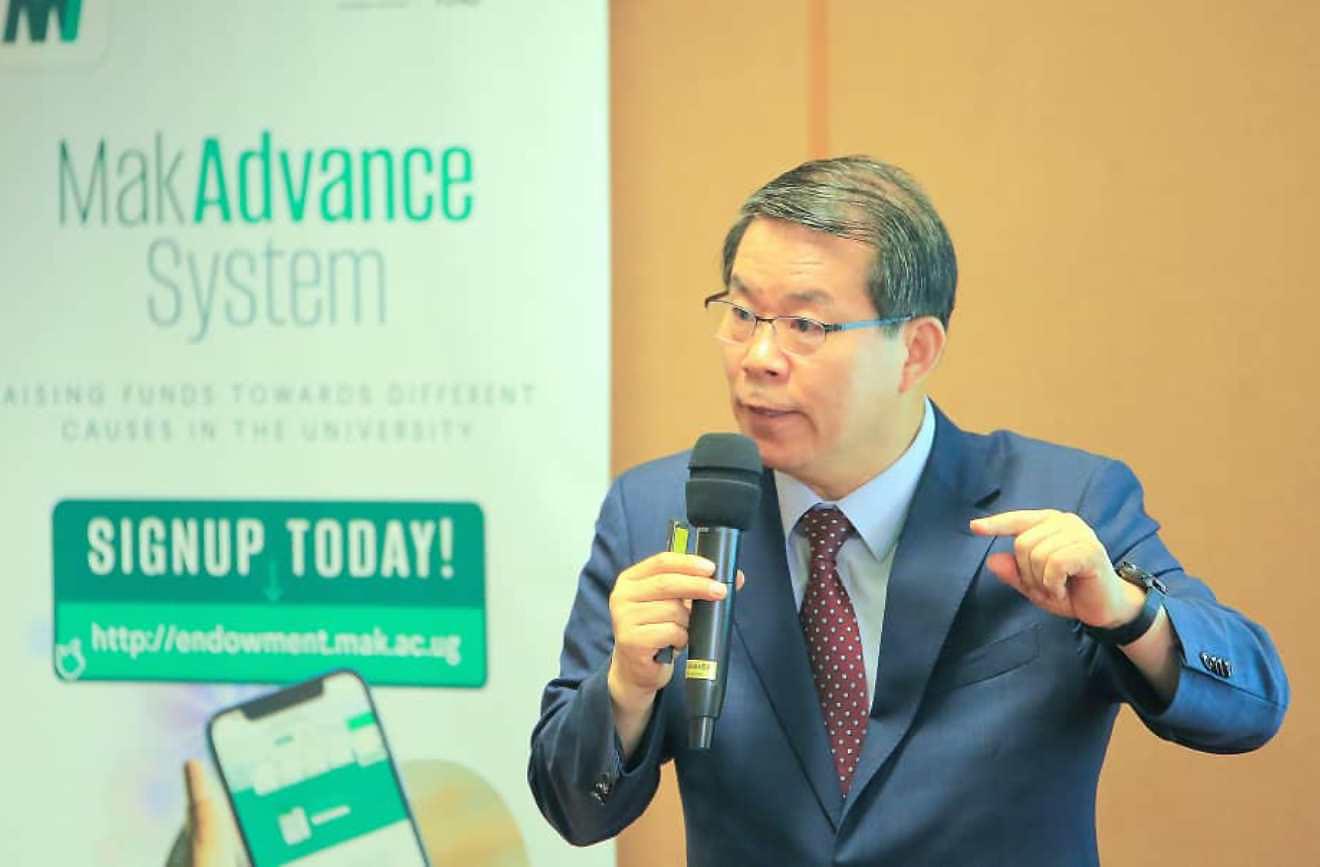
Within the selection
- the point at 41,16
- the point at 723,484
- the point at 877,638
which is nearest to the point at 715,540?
the point at 723,484

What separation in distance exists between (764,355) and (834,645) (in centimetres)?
37

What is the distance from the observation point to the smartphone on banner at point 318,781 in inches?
123

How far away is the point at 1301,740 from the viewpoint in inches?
115

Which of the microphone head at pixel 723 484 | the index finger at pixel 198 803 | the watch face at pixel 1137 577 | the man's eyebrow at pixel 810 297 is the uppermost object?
the man's eyebrow at pixel 810 297

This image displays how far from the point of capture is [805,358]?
70.6 inches

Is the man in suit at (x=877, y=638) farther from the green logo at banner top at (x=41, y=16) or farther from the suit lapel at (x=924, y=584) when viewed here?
the green logo at banner top at (x=41, y=16)

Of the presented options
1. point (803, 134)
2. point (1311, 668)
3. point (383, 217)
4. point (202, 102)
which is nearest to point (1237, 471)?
point (1311, 668)

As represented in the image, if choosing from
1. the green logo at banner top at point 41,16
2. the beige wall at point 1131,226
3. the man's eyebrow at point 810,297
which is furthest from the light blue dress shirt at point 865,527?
the green logo at banner top at point 41,16

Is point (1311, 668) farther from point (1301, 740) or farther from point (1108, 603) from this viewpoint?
point (1108, 603)

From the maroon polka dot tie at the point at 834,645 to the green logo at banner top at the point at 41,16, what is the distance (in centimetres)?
220

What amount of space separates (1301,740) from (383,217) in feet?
6.91

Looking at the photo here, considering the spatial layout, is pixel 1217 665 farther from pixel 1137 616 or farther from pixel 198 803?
pixel 198 803

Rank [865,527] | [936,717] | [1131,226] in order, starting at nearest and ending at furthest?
[936,717] < [865,527] < [1131,226]

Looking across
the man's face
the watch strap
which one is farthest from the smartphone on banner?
the watch strap
